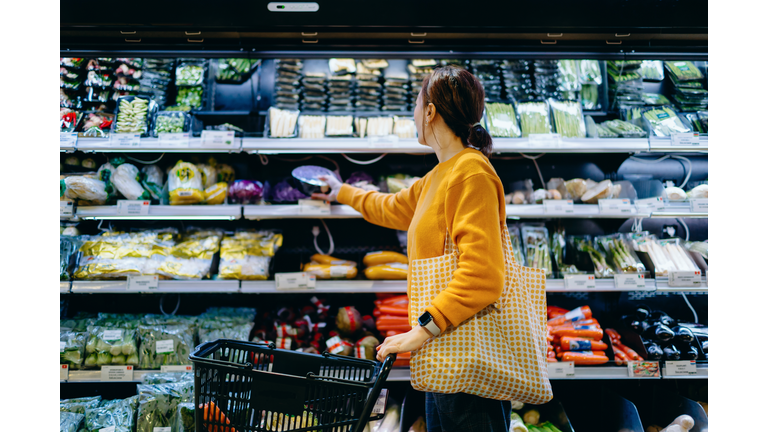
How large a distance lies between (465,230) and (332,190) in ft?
3.71

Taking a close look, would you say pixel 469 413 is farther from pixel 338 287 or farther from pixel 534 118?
pixel 534 118

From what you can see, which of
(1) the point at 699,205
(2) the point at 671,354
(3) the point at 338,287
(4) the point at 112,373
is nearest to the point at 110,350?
(4) the point at 112,373

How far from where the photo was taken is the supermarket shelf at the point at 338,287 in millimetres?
2209

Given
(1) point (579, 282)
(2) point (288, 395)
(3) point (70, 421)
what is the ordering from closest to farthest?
(2) point (288, 395) → (3) point (70, 421) → (1) point (579, 282)

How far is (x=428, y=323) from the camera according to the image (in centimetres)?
116

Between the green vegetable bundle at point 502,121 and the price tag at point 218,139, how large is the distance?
1.45 meters

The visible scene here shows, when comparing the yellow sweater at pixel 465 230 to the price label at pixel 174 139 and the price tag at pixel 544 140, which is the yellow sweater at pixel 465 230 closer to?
the price tag at pixel 544 140

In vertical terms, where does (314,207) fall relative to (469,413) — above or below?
above

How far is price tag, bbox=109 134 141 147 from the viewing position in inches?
86.3

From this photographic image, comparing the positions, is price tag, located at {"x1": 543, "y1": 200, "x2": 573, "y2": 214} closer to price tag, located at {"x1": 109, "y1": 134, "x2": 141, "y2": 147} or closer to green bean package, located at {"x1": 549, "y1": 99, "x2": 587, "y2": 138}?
green bean package, located at {"x1": 549, "y1": 99, "x2": 587, "y2": 138}

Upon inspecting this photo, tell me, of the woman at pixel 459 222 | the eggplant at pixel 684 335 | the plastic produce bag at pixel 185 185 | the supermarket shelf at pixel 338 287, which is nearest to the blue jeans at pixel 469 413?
the woman at pixel 459 222

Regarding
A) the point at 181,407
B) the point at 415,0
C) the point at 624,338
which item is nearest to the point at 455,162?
the point at 415,0

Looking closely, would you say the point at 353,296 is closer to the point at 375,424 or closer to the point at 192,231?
the point at 375,424

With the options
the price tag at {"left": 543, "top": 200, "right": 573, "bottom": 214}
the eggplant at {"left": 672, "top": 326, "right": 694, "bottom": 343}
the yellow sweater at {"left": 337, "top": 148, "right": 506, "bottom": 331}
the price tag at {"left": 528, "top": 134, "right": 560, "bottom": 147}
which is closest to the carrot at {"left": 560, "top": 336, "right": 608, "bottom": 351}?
the eggplant at {"left": 672, "top": 326, "right": 694, "bottom": 343}
